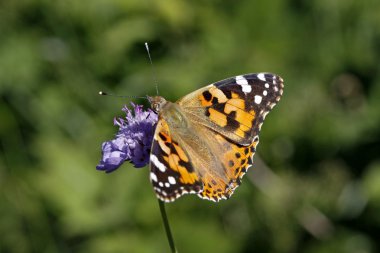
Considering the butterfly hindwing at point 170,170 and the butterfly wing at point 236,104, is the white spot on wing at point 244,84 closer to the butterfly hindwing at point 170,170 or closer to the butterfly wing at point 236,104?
the butterfly wing at point 236,104

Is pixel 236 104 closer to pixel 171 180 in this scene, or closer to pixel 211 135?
pixel 211 135

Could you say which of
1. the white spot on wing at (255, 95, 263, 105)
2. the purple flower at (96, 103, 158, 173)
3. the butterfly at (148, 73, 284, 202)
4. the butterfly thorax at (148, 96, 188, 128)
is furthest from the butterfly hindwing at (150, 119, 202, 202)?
the white spot on wing at (255, 95, 263, 105)

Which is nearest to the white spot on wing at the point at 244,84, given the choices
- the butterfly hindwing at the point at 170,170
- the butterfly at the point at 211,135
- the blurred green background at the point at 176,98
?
the butterfly at the point at 211,135

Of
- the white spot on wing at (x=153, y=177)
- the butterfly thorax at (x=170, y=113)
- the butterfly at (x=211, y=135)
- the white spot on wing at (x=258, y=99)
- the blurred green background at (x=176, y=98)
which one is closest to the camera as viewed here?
the white spot on wing at (x=153, y=177)

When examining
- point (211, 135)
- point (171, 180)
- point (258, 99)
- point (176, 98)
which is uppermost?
point (176, 98)

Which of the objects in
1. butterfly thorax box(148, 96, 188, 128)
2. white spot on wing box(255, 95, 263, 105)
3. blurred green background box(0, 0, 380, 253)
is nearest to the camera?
butterfly thorax box(148, 96, 188, 128)

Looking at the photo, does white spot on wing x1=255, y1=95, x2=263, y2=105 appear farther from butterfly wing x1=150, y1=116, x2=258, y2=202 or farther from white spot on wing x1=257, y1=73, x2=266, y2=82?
butterfly wing x1=150, y1=116, x2=258, y2=202

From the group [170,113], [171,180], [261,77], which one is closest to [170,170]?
[171,180]
